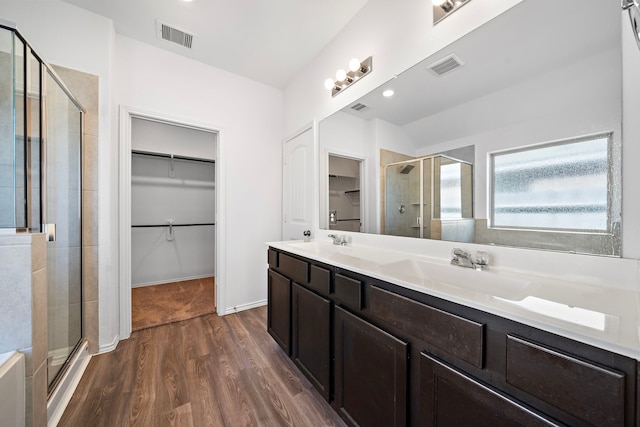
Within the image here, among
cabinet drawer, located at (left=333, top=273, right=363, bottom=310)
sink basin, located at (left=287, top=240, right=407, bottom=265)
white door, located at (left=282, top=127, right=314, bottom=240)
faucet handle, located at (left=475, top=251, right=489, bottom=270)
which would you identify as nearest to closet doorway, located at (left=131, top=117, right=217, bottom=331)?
white door, located at (left=282, top=127, right=314, bottom=240)

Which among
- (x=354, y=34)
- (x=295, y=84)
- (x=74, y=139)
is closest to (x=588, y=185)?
(x=354, y=34)

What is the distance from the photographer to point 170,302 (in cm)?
296

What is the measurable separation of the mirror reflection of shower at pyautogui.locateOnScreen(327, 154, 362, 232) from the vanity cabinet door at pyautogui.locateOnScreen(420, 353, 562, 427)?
1193 millimetres

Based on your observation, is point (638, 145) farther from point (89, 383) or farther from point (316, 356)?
point (89, 383)

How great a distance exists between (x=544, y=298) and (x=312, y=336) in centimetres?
114

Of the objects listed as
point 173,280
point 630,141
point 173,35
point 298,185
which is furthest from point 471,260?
point 173,280

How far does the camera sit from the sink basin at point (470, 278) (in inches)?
36.0

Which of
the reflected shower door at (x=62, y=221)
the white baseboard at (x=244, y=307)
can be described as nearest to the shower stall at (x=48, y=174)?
the reflected shower door at (x=62, y=221)

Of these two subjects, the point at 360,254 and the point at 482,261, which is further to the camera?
the point at 360,254

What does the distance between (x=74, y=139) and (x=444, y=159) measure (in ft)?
8.75

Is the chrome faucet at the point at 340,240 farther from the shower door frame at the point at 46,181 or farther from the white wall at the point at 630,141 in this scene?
the shower door frame at the point at 46,181

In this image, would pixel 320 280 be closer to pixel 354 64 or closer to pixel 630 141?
pixel 630 141

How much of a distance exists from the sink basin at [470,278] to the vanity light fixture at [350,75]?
1492 millimetres

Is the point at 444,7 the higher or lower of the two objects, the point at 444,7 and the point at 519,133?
the higher
